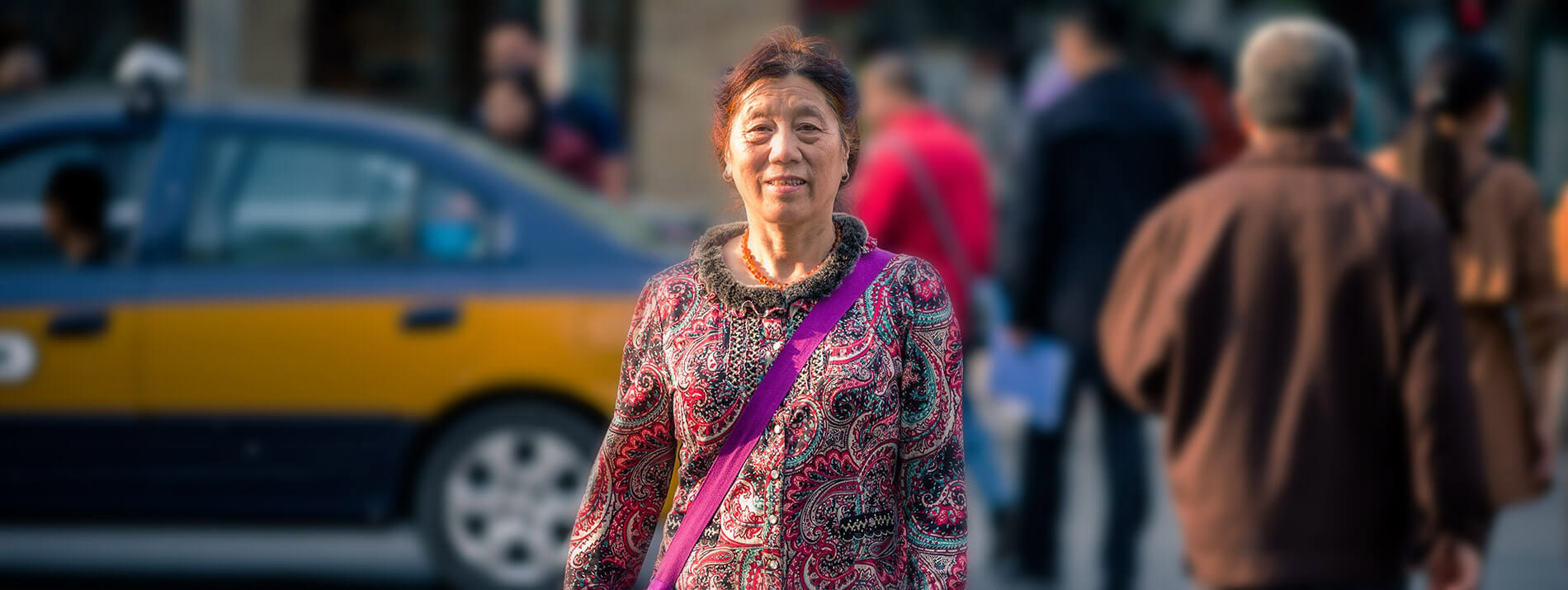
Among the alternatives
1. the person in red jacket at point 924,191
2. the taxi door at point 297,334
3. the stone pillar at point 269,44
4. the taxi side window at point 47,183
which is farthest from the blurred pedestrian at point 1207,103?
the stone pillar at point 269,44

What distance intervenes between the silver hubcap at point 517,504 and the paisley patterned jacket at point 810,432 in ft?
12.3

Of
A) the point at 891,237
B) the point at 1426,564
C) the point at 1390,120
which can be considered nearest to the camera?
the point at 1426,564

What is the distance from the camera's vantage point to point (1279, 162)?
3.75 m

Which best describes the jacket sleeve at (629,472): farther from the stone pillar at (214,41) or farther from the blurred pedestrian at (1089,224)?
the stone pillar at (214,41)

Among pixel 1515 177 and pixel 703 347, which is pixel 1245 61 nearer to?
pixel 1515 177

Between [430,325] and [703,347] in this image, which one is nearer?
[703,347]

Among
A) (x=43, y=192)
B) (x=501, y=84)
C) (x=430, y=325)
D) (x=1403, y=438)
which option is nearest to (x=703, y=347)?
(x=1403, y=438)

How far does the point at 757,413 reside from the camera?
245 centimetres

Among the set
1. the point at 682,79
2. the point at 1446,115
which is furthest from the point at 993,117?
the point at 1446,115

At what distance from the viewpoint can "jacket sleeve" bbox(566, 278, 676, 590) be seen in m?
2.54

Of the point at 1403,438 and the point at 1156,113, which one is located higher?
the point at 1156,113

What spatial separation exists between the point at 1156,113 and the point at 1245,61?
249 cm

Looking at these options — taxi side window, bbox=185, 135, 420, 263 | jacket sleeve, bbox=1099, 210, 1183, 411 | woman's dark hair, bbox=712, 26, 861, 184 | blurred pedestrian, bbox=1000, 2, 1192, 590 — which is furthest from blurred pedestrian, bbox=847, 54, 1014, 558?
woman's dark hair, bbox=712, 26, 861, 184

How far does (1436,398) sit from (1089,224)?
2.95 m
